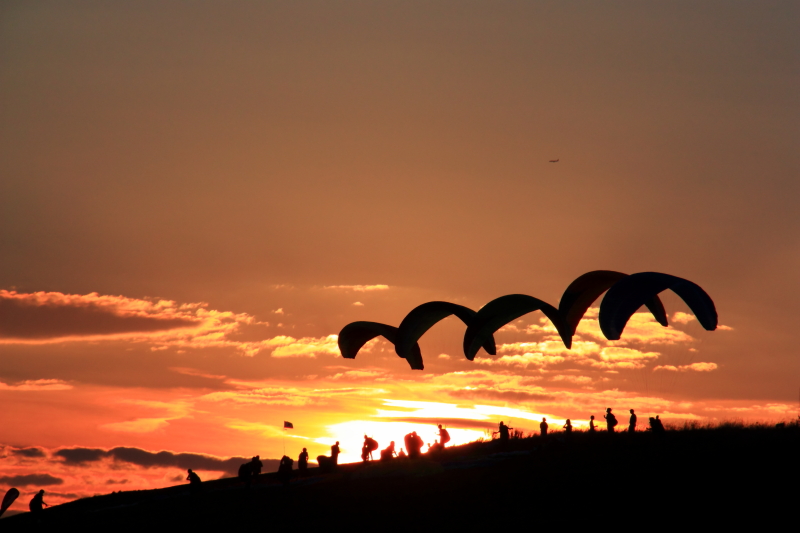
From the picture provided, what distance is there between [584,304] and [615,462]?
689 cm

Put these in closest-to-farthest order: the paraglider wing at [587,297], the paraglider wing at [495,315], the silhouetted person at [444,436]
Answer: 1. the paraglider wing at [495,315]
2. the paraglider wing at [587,297]
3. the silhouetted person at [444,436]

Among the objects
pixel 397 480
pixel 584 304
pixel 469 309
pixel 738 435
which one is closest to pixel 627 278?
pixel 584 304

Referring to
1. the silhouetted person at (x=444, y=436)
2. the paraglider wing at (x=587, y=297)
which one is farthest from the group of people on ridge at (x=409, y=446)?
the paraglider wing at (x=587, y=297)

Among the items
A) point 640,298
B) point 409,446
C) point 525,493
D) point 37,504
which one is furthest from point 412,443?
point 37,504

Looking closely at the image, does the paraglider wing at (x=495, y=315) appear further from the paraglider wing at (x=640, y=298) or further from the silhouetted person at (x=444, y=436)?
the silhouetted person at (x=444, y=436)

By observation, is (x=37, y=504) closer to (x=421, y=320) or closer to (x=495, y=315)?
(x=421, y=320)

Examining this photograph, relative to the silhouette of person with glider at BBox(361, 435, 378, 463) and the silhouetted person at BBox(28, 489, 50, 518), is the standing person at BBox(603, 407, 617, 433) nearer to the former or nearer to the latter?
the silhouette of person with glider at BBox(361, 435, 378, 463)

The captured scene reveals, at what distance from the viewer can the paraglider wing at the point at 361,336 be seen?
32844mm

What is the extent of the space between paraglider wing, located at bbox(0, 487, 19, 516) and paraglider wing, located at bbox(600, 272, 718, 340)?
87.9 ft

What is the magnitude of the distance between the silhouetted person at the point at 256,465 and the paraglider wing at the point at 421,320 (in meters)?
8.99

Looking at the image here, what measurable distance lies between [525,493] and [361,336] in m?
11.0

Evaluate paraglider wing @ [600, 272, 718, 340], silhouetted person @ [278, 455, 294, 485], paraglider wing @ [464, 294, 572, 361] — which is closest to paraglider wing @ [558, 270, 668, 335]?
paraglider wing @ [464, 294, 572, 361]

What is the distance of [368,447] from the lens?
3691 centimetres

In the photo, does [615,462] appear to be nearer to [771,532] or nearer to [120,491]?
[771,532]
